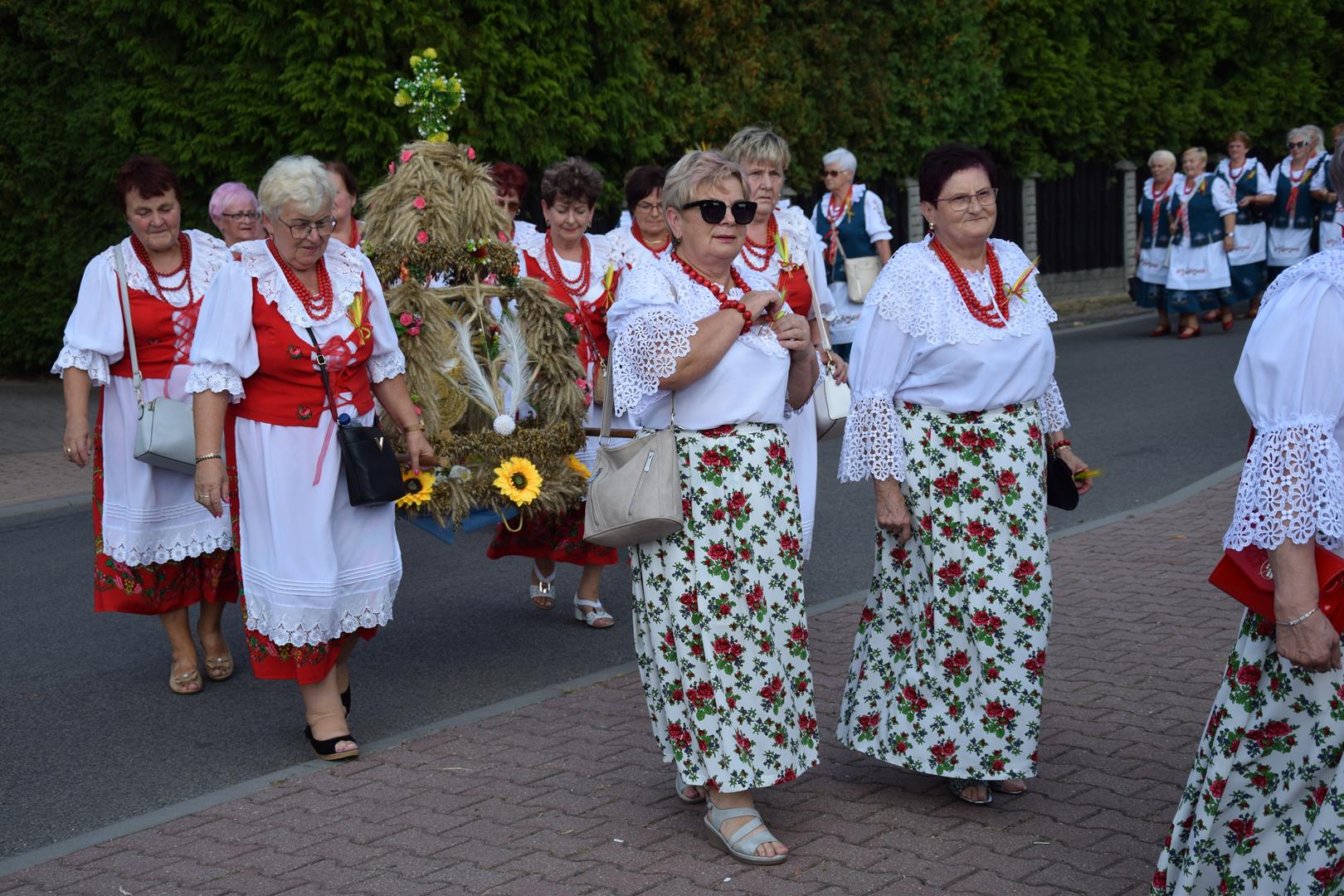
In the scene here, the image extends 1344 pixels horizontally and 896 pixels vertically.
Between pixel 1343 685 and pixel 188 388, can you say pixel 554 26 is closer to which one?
pixel 188 388

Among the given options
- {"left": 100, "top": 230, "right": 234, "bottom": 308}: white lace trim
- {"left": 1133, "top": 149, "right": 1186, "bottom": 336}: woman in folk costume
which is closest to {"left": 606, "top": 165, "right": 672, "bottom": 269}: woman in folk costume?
{"left": 100, "top": 230, "right": 234, "bottom": 308}: white lace trim

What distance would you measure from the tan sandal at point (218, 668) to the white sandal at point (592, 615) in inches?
62.8

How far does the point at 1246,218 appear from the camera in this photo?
1870 cm

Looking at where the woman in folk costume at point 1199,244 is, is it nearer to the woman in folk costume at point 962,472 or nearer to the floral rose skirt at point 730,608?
the woman in folk costume at point 962,472

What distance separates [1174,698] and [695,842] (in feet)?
6.74

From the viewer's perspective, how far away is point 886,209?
2309cm

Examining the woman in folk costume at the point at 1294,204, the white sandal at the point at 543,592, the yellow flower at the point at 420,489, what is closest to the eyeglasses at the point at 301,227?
the yellow flower at the point at 420,489

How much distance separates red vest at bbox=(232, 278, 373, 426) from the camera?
5.28m

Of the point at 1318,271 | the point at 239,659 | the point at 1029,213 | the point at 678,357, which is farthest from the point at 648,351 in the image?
the point at 1029,213

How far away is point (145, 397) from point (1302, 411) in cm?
462

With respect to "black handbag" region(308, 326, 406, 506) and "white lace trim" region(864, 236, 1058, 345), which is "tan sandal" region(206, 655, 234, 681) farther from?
"white lace trim" region(864, 236, 1058, 345)

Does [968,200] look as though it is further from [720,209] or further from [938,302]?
[720,209]

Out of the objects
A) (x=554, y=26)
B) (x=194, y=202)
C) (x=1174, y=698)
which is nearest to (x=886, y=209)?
(x=554, y=26)

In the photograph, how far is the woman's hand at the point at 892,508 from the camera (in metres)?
4.74
